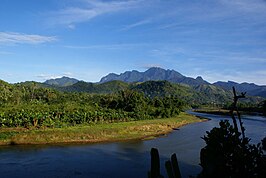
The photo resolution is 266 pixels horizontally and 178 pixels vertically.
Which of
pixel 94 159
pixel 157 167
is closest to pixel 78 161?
pixel 94 159

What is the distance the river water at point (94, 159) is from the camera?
33.2m

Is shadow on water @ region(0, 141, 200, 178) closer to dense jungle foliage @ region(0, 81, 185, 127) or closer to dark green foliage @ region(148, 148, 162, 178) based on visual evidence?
dense jungle foliage @ region(0, 81, 185, 127)

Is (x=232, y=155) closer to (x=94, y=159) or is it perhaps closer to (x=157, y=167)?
(x=157, y=167)

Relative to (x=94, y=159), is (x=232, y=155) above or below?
above

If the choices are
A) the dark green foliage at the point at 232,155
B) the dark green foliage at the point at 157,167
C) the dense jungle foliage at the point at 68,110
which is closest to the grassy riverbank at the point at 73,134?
the dense jungle foliage at the point at 68,110

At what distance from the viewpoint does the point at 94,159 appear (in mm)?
40844

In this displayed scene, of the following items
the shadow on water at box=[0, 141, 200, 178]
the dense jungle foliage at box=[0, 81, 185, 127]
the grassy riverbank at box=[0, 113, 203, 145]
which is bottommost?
the shadow on water at box=[0, 141, 200, 178]

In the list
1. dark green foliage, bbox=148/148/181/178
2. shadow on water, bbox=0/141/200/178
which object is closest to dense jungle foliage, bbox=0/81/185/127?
shadow on water, bbox=0/141/200/178

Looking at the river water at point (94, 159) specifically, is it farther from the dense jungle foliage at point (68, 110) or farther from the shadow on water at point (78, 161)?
the dense jungle foliage at point (68, 110)

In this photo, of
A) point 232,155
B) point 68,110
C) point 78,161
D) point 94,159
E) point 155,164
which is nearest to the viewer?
point 155,164

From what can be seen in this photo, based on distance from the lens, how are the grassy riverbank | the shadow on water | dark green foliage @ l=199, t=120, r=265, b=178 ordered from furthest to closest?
1. the grassy riverbank
2. the shadow on water
3. dark green foliage @ l=199, t=120, r=265, b=178

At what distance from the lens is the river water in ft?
109

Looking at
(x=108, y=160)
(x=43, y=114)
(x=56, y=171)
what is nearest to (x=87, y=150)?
(x=108, y=160)

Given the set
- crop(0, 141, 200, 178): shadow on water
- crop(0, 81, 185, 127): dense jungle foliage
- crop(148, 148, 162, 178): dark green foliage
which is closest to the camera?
crop(148, 148, 162, 178): dark green foliage
